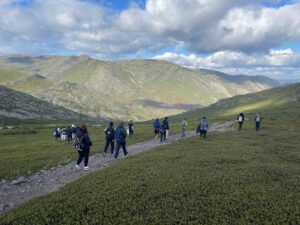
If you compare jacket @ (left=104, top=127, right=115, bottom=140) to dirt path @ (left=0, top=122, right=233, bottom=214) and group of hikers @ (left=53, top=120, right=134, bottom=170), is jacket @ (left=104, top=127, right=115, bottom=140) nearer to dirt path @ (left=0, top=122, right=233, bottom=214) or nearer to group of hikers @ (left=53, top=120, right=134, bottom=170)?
group of hikers @ (left=53, top=120, right=134, bottom=170)

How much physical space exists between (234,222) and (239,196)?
12.3ft

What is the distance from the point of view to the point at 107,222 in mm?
15977

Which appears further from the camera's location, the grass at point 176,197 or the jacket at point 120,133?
the jacket at point 120,133

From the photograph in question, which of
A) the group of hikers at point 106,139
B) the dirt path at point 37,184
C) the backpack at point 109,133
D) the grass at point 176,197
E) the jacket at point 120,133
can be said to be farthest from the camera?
the backpack at point 109,133

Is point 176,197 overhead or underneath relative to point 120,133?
underneath

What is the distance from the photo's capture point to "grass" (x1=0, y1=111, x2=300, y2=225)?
54.4 feet

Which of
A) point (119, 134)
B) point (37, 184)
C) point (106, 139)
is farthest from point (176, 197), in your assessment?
point (106, 139)

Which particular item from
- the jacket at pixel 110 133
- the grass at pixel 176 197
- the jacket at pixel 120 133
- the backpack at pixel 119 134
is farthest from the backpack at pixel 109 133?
the grass at pixel 176 197

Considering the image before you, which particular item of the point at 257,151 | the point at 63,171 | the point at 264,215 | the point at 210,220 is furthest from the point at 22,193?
the point at 257,151

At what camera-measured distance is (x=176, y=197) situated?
760 inches

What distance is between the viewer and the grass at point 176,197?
16.6 m

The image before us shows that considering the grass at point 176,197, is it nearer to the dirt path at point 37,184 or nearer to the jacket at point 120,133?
the dirt path at point 37,184

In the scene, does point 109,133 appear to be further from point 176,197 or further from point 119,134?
point 176,197

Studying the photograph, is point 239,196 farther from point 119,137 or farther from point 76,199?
point 119,137
